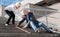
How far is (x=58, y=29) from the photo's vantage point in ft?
36.1

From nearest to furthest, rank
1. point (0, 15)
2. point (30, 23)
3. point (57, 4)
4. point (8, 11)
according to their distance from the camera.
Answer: point (30, 23), point (8, 11), point (0, 15), point (57, 4)

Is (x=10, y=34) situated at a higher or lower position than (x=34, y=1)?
lower

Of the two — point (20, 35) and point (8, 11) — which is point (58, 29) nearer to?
point (20, 35)

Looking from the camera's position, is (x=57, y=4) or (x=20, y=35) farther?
(x=57, y=4)

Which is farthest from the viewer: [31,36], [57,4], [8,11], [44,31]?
[57,4]

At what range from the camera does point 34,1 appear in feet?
69.2

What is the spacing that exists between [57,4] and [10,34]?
12055 mm

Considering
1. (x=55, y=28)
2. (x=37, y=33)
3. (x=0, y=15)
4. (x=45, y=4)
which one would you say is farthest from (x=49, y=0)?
(x=37, y=33)

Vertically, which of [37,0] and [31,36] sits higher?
[37,0]

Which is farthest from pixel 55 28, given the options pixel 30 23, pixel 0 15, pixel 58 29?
pixel 0 15

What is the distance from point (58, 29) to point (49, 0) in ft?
35.5

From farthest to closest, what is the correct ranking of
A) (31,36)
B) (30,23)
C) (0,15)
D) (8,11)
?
1. (0,15)
2. (8,11)
3. (30,23)
4. (31,36)

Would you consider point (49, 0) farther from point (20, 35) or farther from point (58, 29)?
point (20, 35)

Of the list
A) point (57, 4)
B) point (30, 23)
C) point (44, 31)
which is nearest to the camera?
point (44, 31)
